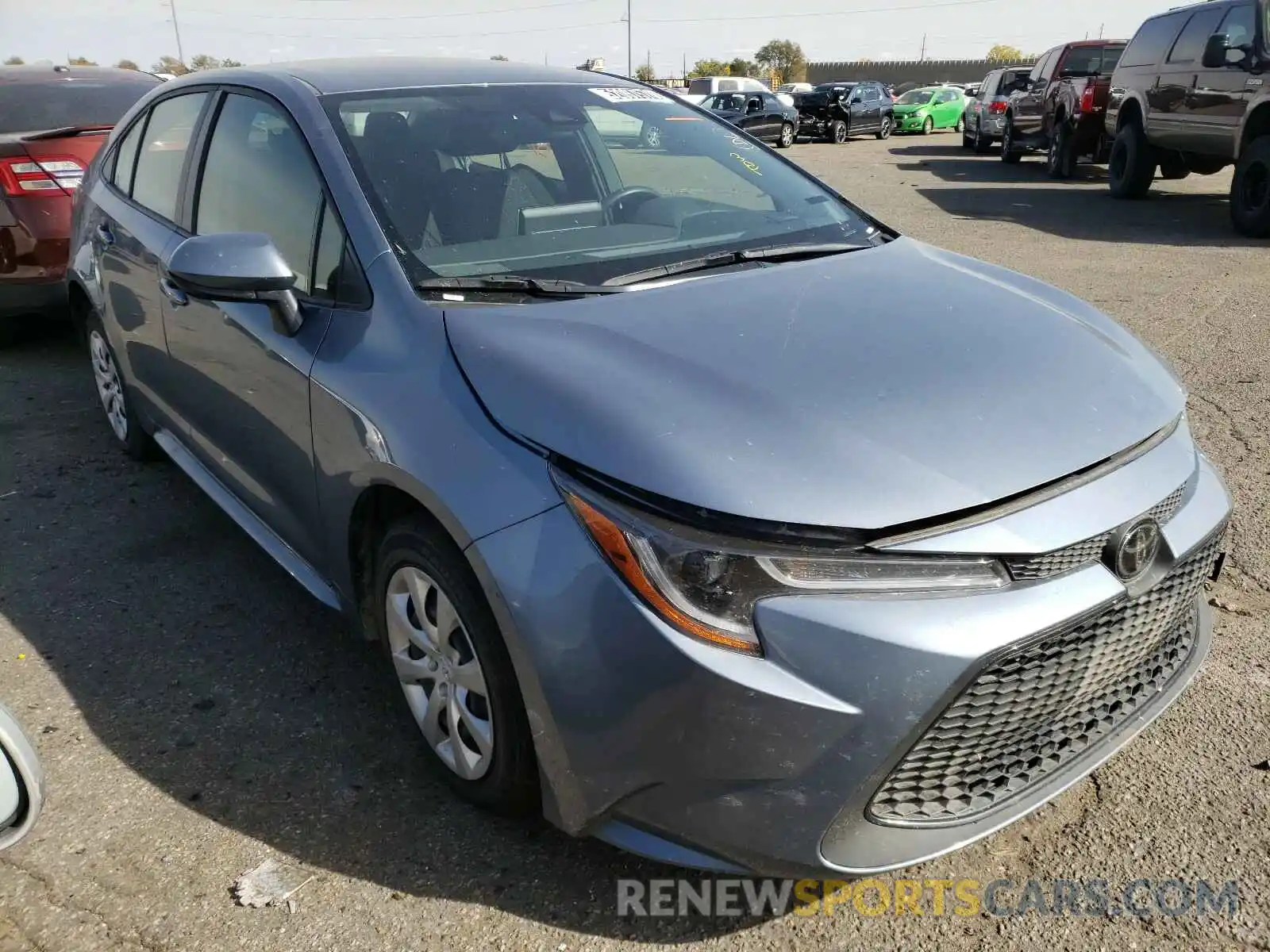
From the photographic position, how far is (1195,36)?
10.6 metres

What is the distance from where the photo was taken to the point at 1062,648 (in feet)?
6.17

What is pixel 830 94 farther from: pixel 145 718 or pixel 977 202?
pixel 145 718

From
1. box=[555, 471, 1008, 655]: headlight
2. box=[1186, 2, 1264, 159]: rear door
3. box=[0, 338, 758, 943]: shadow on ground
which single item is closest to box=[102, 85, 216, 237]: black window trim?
box=[0, 338, 758, 943]: shadow on ground

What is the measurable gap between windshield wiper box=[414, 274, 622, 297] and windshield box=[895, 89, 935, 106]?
31561 mm

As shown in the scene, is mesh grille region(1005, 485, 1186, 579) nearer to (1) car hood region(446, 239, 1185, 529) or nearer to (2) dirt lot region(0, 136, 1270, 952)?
(1) car hood region(446, 239, 1185, 529)

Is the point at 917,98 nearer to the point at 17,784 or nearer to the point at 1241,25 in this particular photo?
the point at 1241,25

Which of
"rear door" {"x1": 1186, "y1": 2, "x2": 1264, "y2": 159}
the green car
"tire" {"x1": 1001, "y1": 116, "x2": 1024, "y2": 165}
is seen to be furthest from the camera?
the green car

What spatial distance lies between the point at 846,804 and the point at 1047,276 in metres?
7.16

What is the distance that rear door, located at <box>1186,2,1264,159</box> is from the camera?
9.54m

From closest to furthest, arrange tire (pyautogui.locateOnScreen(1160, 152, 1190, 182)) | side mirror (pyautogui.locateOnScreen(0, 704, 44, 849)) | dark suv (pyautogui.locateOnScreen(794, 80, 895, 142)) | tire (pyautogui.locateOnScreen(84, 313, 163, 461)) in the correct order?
side mirror (pyautogui.locateOnScreen(0, 704, 44, 849)) < tire (pyautogui.locateOnScreen(84, 313, 163, 461)) < tire (pyautogui.locateOnScreen(1160, 152, 1190, 182)) < dark suv (pyautogui.locateOnScreen(794, 80, 895, 142))

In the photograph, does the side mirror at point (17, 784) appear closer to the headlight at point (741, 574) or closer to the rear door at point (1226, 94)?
the headlight at point (741, 574)

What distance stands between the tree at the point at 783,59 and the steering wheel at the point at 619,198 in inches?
3872

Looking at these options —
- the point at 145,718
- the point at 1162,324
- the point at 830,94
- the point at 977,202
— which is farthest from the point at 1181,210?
the point at 830,94

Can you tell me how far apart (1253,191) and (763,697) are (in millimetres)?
10042
